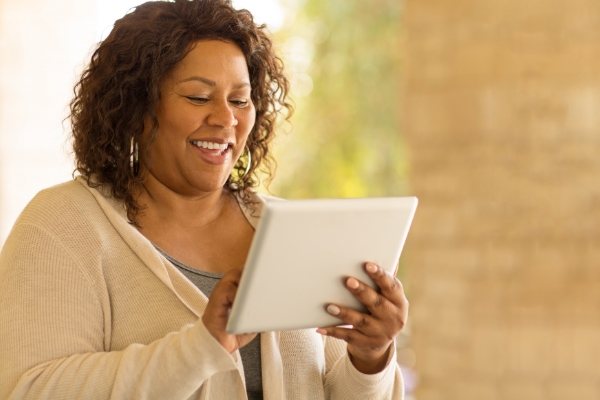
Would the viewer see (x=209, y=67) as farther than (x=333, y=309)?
Yes

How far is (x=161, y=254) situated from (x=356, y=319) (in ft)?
Result: 1.65

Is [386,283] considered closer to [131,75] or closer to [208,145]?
[208,145]

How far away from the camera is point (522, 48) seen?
3.00 meters

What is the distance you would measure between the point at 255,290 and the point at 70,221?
1.74 ft

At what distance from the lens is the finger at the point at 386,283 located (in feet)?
4.66

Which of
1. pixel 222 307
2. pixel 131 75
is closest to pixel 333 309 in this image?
pixel 222 307

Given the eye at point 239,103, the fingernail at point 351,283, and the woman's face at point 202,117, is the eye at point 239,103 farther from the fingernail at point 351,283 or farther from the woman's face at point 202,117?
the fingernail at point 351,283

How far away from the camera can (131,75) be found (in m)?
1.76

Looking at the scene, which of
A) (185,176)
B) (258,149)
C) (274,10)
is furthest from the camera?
(274,10)

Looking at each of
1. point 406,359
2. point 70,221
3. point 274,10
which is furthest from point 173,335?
point 274,10

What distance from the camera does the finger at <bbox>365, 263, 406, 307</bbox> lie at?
1422mm

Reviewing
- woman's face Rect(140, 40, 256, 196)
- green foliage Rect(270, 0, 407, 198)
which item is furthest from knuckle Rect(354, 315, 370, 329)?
green foliage Rect(270, 0, 407, 198)

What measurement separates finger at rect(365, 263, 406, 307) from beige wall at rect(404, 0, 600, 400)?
66.3 inches

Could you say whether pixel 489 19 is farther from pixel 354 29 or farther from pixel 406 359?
pixel 354 29
